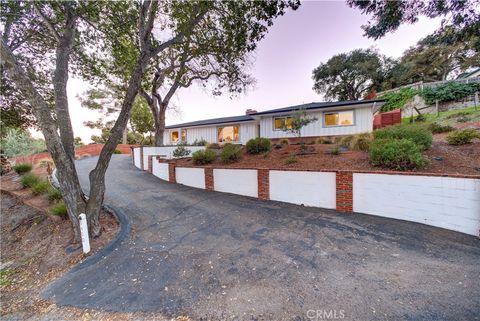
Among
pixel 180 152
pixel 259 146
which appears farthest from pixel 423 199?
pixel 180 152

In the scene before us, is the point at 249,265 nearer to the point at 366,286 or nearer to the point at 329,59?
the point at 366,286

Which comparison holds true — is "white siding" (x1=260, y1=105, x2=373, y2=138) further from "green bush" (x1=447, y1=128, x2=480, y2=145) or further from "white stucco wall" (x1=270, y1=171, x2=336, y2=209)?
"white stucco wall" (x1=270, y1=171, x2=336, y2=209)

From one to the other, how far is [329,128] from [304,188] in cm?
837

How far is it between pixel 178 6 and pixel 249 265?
703 cm

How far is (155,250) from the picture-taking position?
12.1 feet

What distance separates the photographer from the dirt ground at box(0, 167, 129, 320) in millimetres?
2510

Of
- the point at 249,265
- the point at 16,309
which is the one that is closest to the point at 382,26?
the point at 249,265

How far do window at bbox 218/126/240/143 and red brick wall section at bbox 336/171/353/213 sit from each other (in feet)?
39.9

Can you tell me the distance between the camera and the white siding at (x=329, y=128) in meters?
11.7

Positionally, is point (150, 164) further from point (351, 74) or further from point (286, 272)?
point (351, 74)

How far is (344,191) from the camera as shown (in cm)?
512

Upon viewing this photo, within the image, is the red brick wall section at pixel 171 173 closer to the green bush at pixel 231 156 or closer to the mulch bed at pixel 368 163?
the green bush at pixel 231 156

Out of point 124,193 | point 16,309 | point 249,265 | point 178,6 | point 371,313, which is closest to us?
point 371,313

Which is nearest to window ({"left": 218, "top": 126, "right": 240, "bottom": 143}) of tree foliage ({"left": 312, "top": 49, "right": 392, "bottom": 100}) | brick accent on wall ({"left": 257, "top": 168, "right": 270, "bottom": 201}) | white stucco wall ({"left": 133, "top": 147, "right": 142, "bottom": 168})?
white stucco wall ({"left": 133, "top": 147, "right": 142, "bottom": 168})
